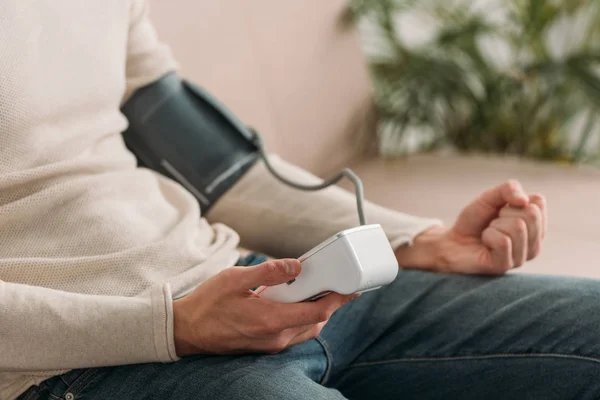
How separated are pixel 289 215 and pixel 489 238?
10.6 inches

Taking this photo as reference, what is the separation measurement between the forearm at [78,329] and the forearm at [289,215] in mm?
Answer: 307

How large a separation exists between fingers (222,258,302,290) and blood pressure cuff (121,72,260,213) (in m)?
0.35

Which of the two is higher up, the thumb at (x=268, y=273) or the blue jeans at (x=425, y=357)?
the thumb at (x=268, y=273)

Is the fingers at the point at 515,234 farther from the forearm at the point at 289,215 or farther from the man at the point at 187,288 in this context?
the forearm at the point at 289,215

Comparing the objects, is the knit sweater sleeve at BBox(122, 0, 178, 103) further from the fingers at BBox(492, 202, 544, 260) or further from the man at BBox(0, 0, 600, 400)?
the fingers at BBox(492, 202, 544, 260)

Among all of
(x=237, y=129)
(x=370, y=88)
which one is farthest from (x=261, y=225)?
(x=370, y=88)

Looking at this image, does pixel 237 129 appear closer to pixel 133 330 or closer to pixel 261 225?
pixel 261 225

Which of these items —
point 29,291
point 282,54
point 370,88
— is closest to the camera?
point 29,291

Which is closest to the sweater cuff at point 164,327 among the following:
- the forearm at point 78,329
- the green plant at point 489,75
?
the forearm at point 78,329

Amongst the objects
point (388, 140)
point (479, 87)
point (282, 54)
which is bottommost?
point (388, 140)

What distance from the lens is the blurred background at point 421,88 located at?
1.41m

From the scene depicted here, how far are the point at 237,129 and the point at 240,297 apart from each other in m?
0.40

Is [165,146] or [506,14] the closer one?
[165,146]

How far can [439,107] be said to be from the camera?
2.04m
